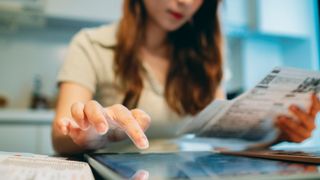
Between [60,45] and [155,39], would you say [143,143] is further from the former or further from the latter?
[60,45]

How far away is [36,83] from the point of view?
2.05 m

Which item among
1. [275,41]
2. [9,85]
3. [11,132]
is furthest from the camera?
[275,41]

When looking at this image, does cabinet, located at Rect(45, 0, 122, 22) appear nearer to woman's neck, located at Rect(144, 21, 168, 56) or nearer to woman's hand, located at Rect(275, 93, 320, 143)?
woman's neck, located at Rect(144, 21, 168, 56)

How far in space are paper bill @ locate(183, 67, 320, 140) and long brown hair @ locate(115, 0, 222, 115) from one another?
1.02 ft

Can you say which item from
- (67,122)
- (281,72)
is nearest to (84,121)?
(67,122)

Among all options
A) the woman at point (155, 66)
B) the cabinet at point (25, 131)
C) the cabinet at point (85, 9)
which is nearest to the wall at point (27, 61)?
the cabinet at point (85, 9)

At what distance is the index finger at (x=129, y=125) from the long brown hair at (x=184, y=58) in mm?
458

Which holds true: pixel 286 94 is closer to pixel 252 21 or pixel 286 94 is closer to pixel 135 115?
pixel 135 115

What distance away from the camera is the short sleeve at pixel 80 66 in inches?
33.1

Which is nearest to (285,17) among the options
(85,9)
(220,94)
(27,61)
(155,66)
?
(85,9)

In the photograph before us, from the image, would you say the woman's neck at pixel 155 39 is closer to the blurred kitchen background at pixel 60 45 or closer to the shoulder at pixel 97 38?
the shoulder at pixel 97 38

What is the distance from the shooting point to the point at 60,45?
2.15 metres

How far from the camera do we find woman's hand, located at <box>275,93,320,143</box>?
65 centimetres

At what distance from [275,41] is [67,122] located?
7.60ft
